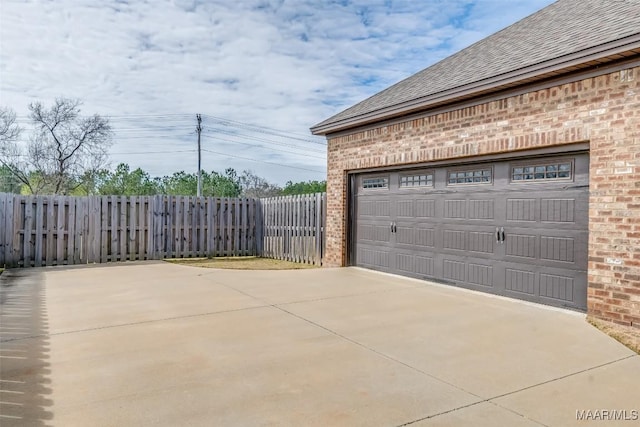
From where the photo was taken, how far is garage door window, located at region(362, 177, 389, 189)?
932cm

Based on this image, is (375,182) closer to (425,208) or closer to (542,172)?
(425,208)

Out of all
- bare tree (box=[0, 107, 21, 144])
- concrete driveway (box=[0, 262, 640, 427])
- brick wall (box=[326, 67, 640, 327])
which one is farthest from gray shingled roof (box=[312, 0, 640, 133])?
bare tree (box=[0, 107, 21, 144])

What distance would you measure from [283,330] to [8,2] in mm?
9388

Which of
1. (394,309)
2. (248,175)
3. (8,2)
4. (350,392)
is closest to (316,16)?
(8,2)

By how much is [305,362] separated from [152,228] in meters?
9.77

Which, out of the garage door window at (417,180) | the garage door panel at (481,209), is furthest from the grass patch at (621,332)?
the garage door window at (417,180)

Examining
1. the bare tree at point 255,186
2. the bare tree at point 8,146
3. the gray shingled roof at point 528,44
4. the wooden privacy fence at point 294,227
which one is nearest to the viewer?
the gray shingled roof at point 528,44

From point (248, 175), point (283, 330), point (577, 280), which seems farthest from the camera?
point (248, 175)

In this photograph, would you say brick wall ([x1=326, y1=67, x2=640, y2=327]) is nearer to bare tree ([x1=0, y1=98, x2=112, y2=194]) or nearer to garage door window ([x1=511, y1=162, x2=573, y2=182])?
garage door window ([x1=511, y1=162, x2=573, y2=182])

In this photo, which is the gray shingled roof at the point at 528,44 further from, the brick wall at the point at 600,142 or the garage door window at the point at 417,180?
the garage door window at the point at 417,180

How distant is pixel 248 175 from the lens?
44500mm

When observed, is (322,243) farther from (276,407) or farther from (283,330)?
(276,407)

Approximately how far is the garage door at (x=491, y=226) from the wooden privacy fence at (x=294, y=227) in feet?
6.84

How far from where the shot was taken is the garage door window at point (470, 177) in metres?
7.13
